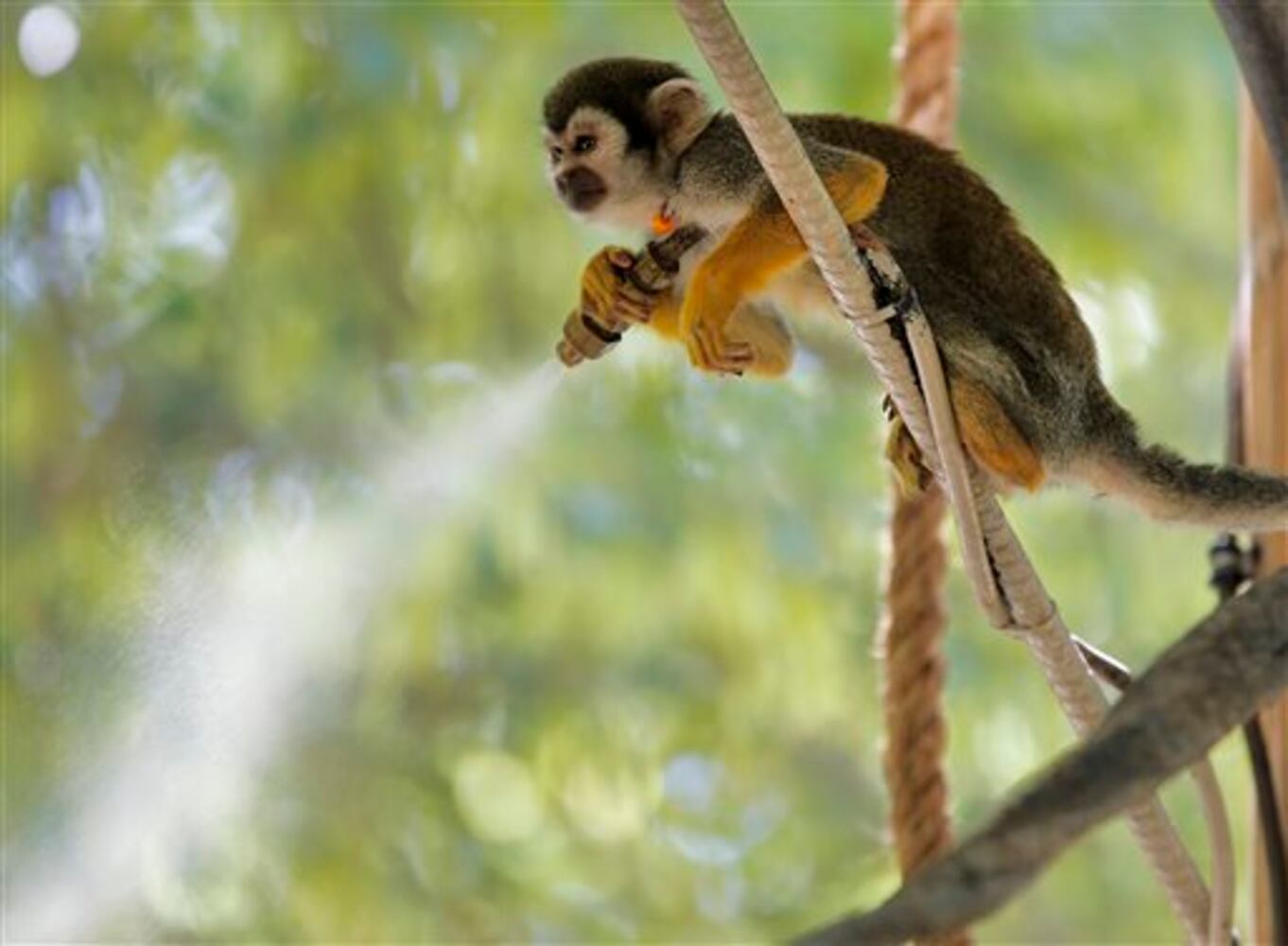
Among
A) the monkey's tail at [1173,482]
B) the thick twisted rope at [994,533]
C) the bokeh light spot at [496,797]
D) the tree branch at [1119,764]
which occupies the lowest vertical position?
the tree branch at [1119,764]

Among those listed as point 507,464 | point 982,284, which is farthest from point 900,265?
point 507,464

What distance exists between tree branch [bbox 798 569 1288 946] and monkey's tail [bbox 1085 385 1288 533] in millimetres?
717

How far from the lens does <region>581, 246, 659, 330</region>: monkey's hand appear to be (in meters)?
1.48

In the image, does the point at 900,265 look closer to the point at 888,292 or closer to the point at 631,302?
the point at 631,302

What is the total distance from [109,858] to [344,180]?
1134mm

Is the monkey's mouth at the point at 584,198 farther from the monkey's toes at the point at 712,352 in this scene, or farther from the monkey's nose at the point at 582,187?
the monkey's toes at the point at 712,352

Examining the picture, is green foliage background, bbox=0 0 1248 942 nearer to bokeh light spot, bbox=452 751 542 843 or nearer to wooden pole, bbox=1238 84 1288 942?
bokeh light spot, bbox=452 751 542 843

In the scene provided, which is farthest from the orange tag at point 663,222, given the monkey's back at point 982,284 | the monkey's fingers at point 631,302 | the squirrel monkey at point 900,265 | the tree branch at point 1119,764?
the tree branch at point 1119,764

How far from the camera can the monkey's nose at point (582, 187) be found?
187 cm

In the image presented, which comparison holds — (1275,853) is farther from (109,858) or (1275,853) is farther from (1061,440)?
(109,858)

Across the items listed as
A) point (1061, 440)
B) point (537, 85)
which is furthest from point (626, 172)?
point (537, 85)

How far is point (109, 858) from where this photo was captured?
9.91 ft

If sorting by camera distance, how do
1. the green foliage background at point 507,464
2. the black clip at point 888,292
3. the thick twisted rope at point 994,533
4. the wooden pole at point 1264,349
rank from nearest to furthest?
the thick twisted rope at point 994,533 → the black clip at point 888,292 → the wooden pole at point 1264,349 → the green foliage background at point 507,464

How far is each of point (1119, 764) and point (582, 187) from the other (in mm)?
1219
